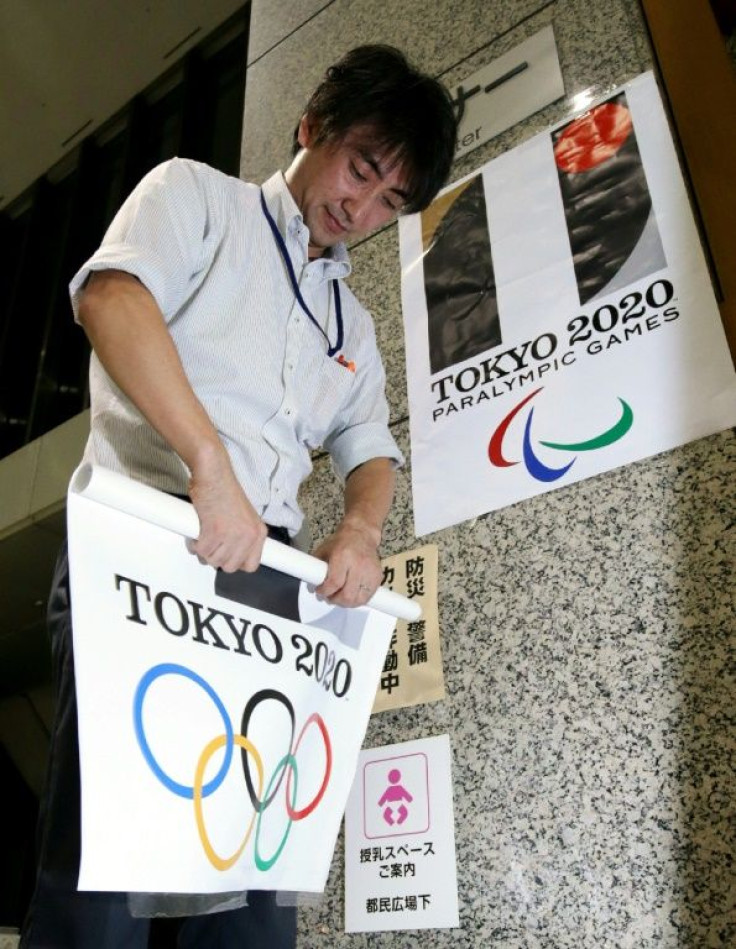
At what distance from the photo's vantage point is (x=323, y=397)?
1066 millimetres

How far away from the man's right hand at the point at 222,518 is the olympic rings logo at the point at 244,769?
0.12 meters

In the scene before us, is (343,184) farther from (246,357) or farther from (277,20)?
(277,20)

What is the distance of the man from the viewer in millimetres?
781

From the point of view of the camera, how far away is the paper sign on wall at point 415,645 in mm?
1235

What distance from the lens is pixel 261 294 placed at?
3.23ft

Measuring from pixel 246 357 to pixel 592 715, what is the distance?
64cm

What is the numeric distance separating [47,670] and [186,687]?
4937 millimetres

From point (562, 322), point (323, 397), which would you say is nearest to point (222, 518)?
→ point (323, 397)

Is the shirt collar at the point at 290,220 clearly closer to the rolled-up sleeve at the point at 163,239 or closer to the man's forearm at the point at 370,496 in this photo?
the rolled-up sleeve at the point at 163,239

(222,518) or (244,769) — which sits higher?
(222,518)

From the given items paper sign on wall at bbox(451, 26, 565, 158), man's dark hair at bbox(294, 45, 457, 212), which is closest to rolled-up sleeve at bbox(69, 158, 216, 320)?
man's dark hair at bbox(294, 45, 457, 212)

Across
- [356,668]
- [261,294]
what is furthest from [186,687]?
[261,294]

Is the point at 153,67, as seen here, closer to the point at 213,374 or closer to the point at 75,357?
the point at 75,357

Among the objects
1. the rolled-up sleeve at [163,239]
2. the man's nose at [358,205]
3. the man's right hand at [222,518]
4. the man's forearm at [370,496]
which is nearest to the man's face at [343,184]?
the man's nose at [358,205]
